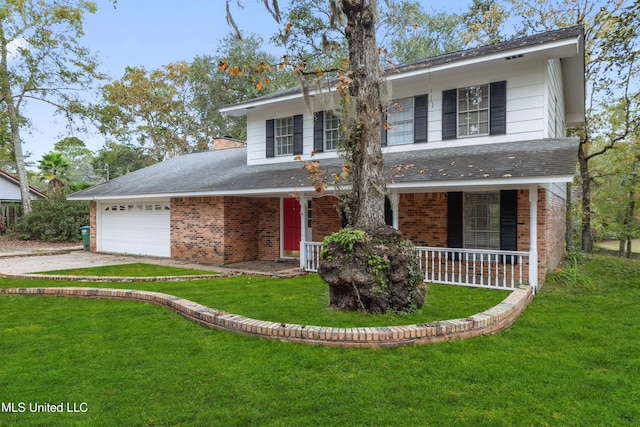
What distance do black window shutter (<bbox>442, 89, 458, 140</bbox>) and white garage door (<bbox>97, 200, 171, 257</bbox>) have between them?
30.7ft

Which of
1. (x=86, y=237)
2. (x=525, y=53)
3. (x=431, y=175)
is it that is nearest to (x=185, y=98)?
(x=86, y=237)

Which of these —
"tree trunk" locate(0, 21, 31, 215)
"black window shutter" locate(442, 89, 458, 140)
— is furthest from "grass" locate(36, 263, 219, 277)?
"tree trunk" locate(0, 21, 31, 215)

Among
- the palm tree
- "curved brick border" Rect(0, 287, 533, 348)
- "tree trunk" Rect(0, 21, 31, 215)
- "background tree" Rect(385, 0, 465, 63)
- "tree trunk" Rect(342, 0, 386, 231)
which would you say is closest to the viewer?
"curved brick border" Rect(0, 287, 533, 348)

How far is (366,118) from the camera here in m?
5.99

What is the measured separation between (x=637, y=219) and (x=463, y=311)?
74.4ft

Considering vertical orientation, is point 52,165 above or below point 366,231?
above

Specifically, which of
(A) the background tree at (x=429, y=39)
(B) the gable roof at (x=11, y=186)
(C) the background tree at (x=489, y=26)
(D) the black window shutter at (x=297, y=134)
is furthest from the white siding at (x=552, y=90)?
(B) the gable roof at (x=11, y=186)

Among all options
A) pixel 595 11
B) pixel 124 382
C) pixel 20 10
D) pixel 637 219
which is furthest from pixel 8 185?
pixel 637 219

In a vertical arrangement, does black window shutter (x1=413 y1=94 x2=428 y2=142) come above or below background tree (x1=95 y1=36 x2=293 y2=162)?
below

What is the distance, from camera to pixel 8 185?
26141mm

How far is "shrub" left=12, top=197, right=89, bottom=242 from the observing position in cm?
1947

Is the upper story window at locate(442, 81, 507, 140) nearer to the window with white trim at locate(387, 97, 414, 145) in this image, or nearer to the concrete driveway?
the window with white trim at locate(387, 97, 414, 145)

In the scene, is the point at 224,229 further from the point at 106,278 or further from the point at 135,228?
the point at 135,228

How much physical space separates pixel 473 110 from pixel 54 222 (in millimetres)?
19989
